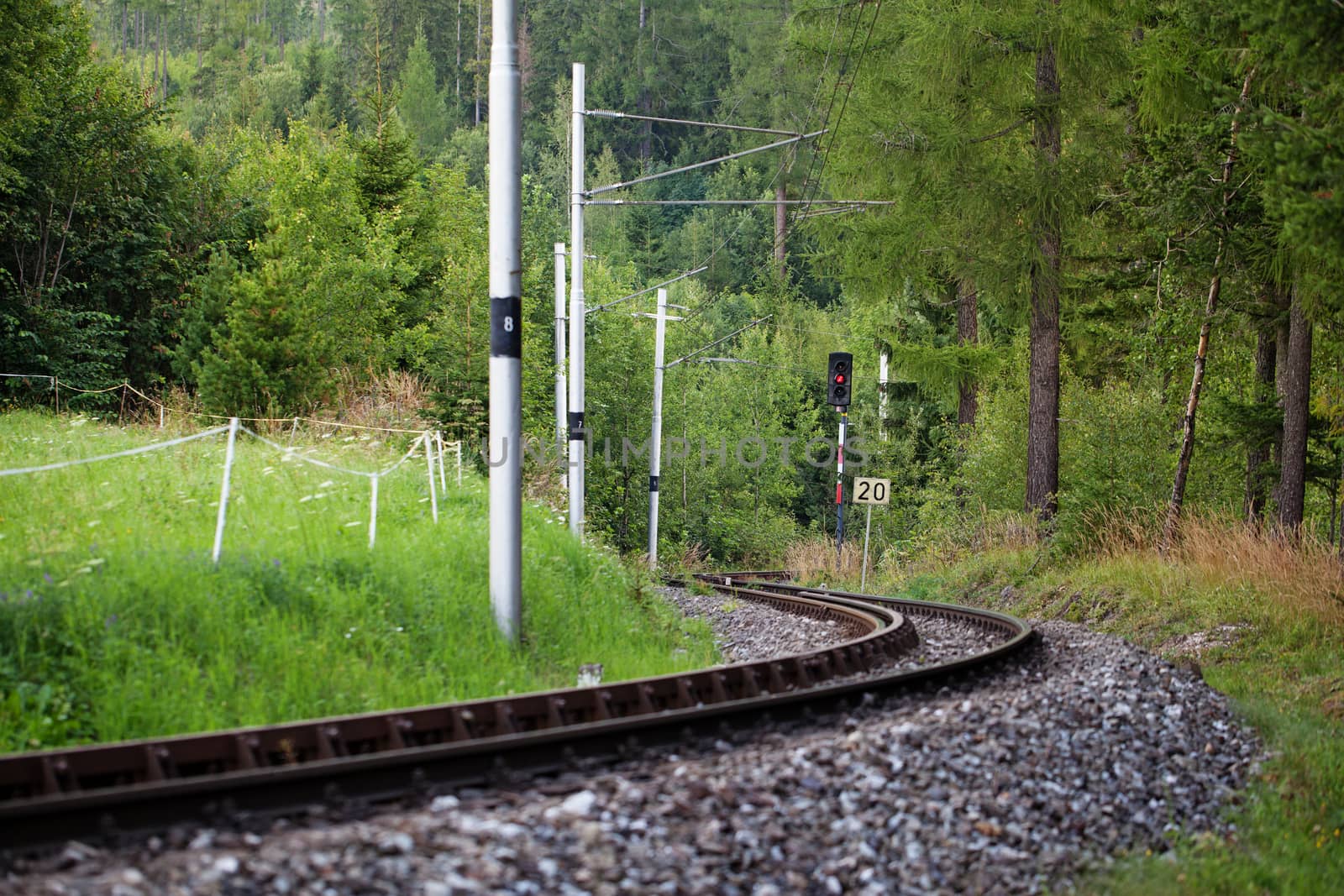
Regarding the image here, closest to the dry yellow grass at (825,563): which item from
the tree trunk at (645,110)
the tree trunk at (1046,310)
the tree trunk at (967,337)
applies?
the tree trunk at (967,337)

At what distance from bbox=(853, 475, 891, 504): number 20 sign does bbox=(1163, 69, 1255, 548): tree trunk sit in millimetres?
5380

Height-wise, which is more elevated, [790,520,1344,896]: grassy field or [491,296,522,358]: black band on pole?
[491,296,522,358]: black band on pole

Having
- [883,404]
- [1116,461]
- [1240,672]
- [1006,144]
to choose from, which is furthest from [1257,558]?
[883,404]

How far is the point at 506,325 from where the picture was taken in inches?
364

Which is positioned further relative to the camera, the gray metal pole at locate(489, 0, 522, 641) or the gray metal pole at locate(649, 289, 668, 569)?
the gray metal pole at locate(649, 289, 668, 569)

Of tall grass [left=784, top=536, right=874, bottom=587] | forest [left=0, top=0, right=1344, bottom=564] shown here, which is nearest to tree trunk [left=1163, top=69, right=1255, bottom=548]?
forest [left=0, top=0, right=1344, bottom=564]

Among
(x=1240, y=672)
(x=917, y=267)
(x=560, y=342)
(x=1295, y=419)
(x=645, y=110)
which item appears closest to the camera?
(x=1240, y=672)

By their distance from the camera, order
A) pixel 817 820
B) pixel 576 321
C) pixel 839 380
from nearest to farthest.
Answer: pixel 817 820
pixel 576 321
pixel 839 380

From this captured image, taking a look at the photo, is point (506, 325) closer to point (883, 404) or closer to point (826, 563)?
point (826, 563)

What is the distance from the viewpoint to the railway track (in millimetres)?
4922

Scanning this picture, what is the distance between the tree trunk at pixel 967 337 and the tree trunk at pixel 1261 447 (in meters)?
5.08

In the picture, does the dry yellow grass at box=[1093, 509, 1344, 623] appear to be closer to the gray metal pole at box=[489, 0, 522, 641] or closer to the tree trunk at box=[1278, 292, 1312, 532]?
the tree trunk at box=[1278, 292, 1312, 532]

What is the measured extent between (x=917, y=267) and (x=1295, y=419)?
27.3 feet

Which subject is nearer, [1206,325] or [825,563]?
[1206,325]
